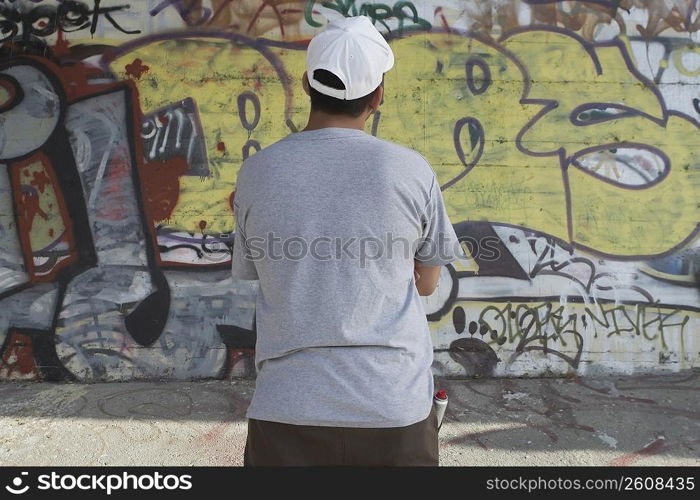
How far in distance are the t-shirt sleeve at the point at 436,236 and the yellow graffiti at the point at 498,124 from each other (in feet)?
8.69

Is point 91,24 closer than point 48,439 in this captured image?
No

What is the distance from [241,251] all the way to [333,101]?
1.63ft

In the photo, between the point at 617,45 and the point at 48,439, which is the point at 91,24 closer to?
the point at 48,439

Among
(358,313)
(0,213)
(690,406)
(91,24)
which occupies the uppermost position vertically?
(91,24)

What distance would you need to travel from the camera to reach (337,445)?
4.85ft

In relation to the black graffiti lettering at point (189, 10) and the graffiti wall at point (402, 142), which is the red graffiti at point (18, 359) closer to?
the graffiti wall at point (402, 142)

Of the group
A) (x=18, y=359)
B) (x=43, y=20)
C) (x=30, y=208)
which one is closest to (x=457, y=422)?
(x=18, y=359)

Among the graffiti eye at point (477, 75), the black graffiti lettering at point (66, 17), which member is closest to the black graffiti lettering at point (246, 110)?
the black graffiti lettering at point (66, 17)

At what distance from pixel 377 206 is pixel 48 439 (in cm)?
303

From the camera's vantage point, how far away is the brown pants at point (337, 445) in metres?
1.48

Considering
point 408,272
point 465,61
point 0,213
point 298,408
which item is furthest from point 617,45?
point 0,213

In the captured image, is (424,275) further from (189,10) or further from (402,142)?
(189,10)

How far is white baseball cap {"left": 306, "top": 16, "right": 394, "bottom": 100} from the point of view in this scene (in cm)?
148

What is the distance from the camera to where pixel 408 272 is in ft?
5.03
